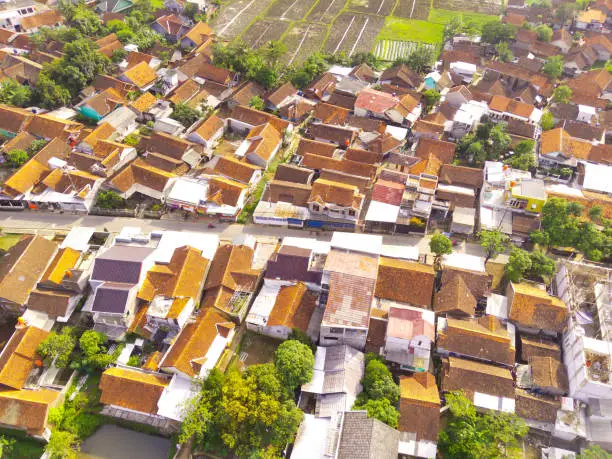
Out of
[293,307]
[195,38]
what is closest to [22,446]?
[293,307]

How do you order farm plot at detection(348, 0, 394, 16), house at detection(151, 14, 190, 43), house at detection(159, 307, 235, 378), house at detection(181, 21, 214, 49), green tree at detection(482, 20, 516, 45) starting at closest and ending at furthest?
house at detection(159, 307, 235, 378) < green tree at detection(482, 20, 516, 45) < house at detection(181, 21, 214, 49) < house at detection(151, 14, 190, 43) < farm plot at detection(348, 0, 394, 16)

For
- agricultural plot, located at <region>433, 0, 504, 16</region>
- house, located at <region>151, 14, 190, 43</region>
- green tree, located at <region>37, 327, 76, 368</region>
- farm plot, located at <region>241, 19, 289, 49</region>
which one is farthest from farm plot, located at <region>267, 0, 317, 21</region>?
green tree, located at <region>37, 327, 76, 368</region>

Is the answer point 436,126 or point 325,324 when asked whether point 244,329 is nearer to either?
point 325,324

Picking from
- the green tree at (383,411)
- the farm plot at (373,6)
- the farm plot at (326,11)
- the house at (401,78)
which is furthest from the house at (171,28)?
the green tree at (383,411)

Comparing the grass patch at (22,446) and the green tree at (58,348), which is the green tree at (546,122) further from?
the grass patch at (22,446)

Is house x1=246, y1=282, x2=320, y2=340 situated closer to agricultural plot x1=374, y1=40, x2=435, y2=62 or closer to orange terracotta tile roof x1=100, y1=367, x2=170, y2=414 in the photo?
orange terracotta tile roof x1=100, y1=367, x2=170, y2=414

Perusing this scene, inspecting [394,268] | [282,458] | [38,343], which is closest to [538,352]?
[394,268]

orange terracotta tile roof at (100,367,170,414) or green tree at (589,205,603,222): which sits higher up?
green tree at (589,205,603,222)
